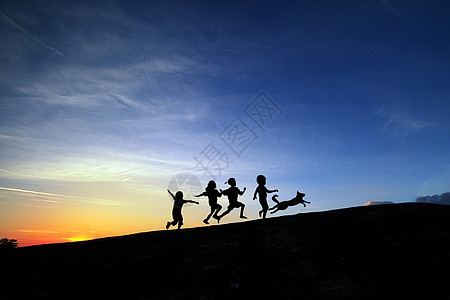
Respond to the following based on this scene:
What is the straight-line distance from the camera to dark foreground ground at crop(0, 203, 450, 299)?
15.9 ft

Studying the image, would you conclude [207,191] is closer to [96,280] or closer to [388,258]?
[96,280]

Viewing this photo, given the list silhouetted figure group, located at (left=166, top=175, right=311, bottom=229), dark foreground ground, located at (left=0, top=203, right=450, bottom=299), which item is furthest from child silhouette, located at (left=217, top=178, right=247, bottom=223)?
dark foreground ground, located at (left=0, top=203, right=450, bottom=299)

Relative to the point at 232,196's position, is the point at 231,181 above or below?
above

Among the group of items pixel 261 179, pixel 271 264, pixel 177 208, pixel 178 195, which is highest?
pixel 261 179

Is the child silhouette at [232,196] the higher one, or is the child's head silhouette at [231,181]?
the child's head silhouette at [231,181]

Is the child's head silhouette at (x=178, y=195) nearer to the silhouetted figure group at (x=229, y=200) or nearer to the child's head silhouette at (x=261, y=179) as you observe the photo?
the silhouetted figure group at (x=229, y=200)

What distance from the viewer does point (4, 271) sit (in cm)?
700

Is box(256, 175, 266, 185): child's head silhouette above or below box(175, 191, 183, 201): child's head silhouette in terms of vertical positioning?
above

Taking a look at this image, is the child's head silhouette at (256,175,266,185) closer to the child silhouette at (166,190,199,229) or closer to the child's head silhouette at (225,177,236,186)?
the child's head silhouette at (225,177,236,186)

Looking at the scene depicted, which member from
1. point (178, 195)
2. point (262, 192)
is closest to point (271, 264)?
point (262, 192)

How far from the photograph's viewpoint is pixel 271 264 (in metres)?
5.88

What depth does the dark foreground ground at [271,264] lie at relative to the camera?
4.84 metres

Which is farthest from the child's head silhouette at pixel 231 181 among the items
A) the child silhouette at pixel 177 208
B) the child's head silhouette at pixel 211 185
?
the child silhouette at pixel 177 208

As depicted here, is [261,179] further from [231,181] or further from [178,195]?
[178,195]
